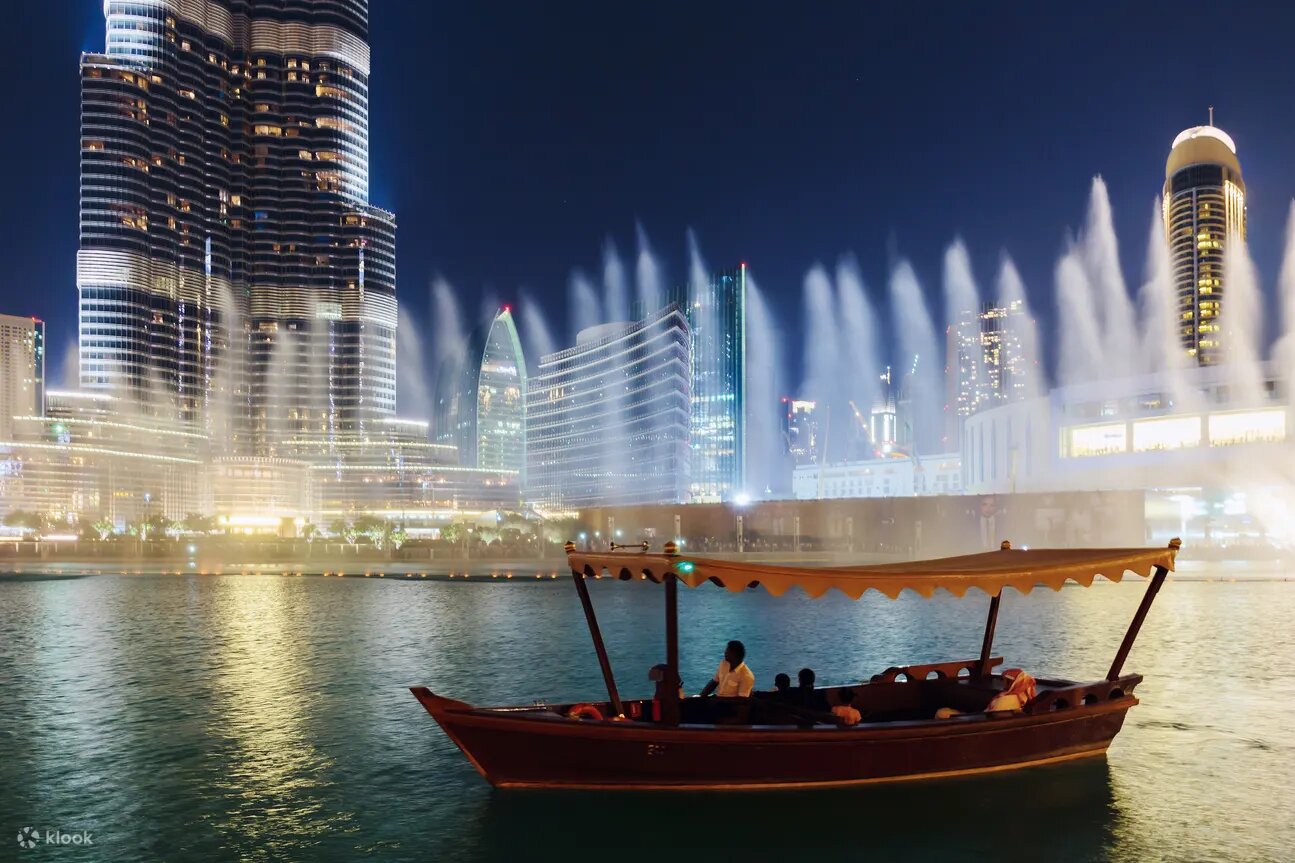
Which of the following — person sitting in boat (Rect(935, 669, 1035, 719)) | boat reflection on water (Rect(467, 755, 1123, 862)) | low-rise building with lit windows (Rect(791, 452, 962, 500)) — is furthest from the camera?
low-rise building with lit windows (Rect(791, 452, 962, 500))

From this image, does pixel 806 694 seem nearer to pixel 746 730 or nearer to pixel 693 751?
pixel 746 730

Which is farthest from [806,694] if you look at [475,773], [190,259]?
[190,259]

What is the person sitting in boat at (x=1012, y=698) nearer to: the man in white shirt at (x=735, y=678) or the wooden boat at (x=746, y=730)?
the wooden boat at (x=746, y=730)

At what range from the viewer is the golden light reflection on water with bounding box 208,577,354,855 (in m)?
13.7

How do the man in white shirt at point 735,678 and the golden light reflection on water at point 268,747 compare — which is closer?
the golden light reflection on water at point 268,747

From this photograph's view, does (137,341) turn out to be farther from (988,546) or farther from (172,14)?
(988,546)

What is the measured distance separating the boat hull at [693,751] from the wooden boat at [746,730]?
0.06 feet

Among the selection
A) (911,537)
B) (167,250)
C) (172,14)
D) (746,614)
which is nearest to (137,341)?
(167,250)

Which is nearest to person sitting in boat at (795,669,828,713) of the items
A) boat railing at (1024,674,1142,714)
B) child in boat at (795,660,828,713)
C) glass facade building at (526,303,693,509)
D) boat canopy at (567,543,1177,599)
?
child in boat at (795,660,828,713)

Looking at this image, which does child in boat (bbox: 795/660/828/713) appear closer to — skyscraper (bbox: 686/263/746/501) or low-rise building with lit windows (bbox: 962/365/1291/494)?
low-rise building with lit windows (bbox: 962/365/1291/494)

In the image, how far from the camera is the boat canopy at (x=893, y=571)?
44.2 feet

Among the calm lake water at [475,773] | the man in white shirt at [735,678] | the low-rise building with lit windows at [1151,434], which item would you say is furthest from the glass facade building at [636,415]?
the man in white shirt at [735,678]

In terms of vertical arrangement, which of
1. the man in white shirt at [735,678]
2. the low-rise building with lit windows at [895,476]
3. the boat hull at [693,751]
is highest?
the low-rise building with lit windows at [895,476]

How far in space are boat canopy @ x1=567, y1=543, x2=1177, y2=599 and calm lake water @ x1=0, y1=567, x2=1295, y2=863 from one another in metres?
3.03
